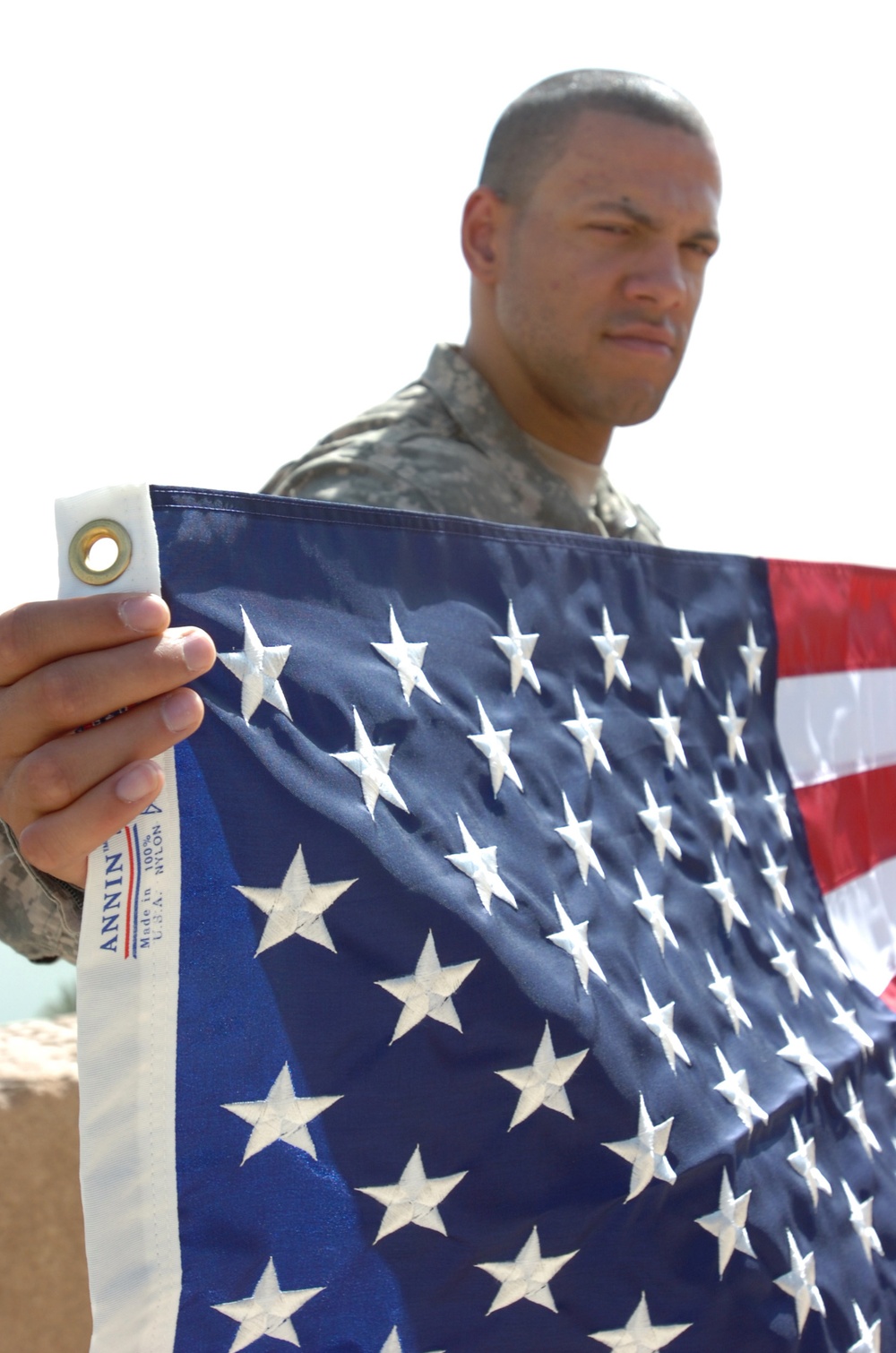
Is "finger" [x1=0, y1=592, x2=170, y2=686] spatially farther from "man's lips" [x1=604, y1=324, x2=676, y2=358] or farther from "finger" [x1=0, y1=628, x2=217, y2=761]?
"man's lips" [x1=604, y1=324, x2=676, y2=358]

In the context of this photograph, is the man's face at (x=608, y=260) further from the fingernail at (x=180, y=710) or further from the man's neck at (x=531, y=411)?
the fingernail at (x=180, y=710)

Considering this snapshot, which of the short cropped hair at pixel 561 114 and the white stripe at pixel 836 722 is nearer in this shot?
the white stripe at pixel 836 722

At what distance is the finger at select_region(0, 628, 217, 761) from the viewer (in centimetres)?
86

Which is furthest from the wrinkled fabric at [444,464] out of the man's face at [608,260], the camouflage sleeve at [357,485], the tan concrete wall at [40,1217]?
the tan concrete wall at [40,1217]

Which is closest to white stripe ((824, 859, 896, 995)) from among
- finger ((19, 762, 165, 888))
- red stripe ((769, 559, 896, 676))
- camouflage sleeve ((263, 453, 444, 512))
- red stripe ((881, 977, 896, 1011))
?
red stripe ((881, 977, 896, 1011))

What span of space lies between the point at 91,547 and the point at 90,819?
0.75 ft

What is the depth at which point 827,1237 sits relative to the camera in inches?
56.0

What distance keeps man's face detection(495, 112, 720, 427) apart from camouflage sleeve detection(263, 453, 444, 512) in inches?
19.7

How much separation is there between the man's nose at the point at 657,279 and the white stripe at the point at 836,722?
0.73 metres

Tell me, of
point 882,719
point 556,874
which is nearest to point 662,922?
point 556,874

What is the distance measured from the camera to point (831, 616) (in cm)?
219

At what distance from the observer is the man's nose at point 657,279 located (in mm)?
2037

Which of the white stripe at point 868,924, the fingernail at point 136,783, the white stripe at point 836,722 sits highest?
the fingernail at point 136,783

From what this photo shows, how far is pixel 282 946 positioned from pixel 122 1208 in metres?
0.24
